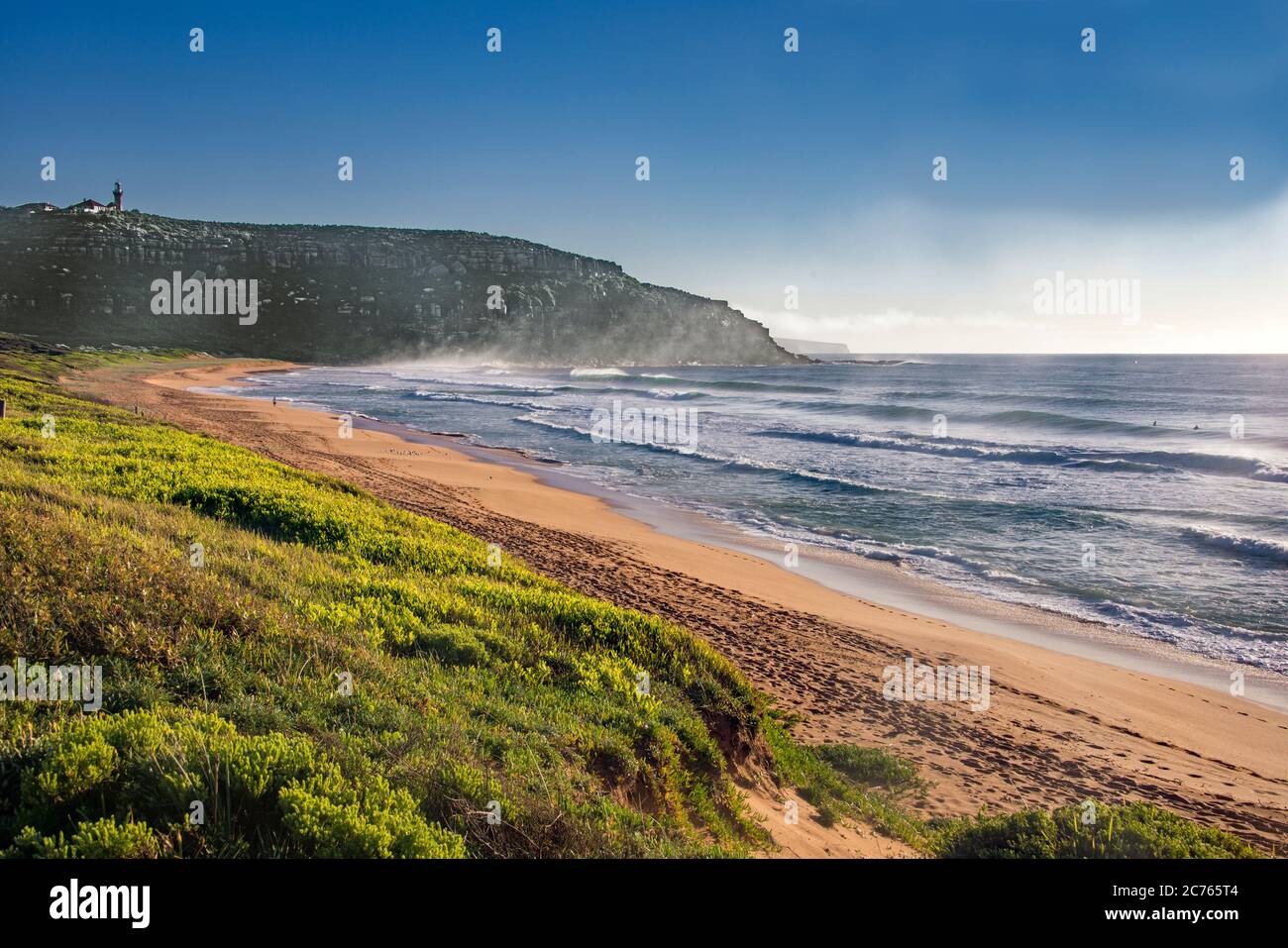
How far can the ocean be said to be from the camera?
1521 centimetres

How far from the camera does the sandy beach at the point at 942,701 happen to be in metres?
7.48

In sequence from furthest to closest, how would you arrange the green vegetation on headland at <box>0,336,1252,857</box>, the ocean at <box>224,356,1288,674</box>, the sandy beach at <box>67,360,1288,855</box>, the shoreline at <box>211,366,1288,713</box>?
the ocean at <box>224,356,1288,674</box>, the shoreline at <box>211,366,1288,713</box>, the sandy beach at <box>67,360,1288,855</box>, the green vegetation on headland at <box>0,336,1252,857</box>

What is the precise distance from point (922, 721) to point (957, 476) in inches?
865

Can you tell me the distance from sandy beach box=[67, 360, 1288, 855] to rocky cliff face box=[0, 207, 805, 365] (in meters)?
97.0

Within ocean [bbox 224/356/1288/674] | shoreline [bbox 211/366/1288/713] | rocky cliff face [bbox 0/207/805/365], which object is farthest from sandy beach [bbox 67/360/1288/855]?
rocky cliff face [bbox 0/207/805/365]

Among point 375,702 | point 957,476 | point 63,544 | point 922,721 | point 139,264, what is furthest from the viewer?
point 139,264

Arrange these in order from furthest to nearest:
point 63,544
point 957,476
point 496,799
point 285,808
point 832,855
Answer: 1. point 957,476
2. point 63,544
3. point 832,855
4. point 496,799
5. point 285,808

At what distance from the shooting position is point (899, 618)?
12719 mm

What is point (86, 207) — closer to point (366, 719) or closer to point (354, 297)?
point (354, 297)

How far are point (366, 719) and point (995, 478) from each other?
92.5 feet

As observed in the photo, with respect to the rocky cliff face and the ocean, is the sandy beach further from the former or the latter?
the rocky cliff face

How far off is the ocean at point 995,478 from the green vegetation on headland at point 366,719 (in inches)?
383

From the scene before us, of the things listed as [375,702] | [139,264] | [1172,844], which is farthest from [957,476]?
[139,264]

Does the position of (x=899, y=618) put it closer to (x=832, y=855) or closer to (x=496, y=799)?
(x=832, y=855)
